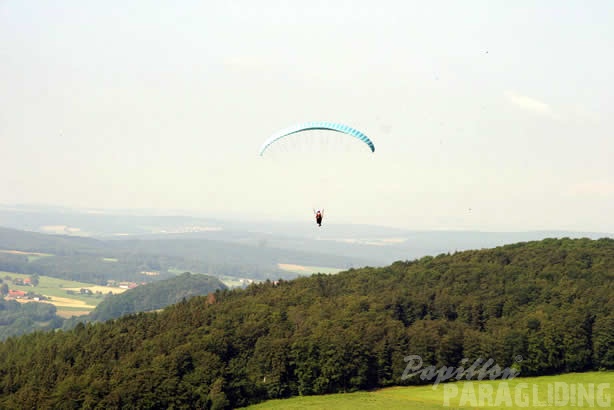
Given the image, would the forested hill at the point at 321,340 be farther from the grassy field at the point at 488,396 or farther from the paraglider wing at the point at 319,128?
the paraglider wing at the point at 319,128

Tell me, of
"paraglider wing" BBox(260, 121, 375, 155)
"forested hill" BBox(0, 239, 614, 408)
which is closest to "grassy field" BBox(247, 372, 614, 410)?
"forested hill" BBox(0, 239, 614, 408)

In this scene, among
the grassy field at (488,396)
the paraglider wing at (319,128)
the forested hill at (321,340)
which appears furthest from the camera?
the forested hill at (321,340)

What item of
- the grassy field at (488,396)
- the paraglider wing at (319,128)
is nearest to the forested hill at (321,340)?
the grassy field at (488,396)

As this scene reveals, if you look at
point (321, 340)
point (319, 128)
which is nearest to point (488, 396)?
point (321, 340)

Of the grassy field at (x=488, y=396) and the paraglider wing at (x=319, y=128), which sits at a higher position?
the paraglider wing at (x=319, y=128)

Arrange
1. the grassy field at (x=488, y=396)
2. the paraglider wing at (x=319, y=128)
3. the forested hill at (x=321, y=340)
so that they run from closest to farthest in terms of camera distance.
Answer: the paraglider wing at (x=319, y=128) < the grassy field at (x=488, y=396) < the forested hill at (x=321, y=340)
